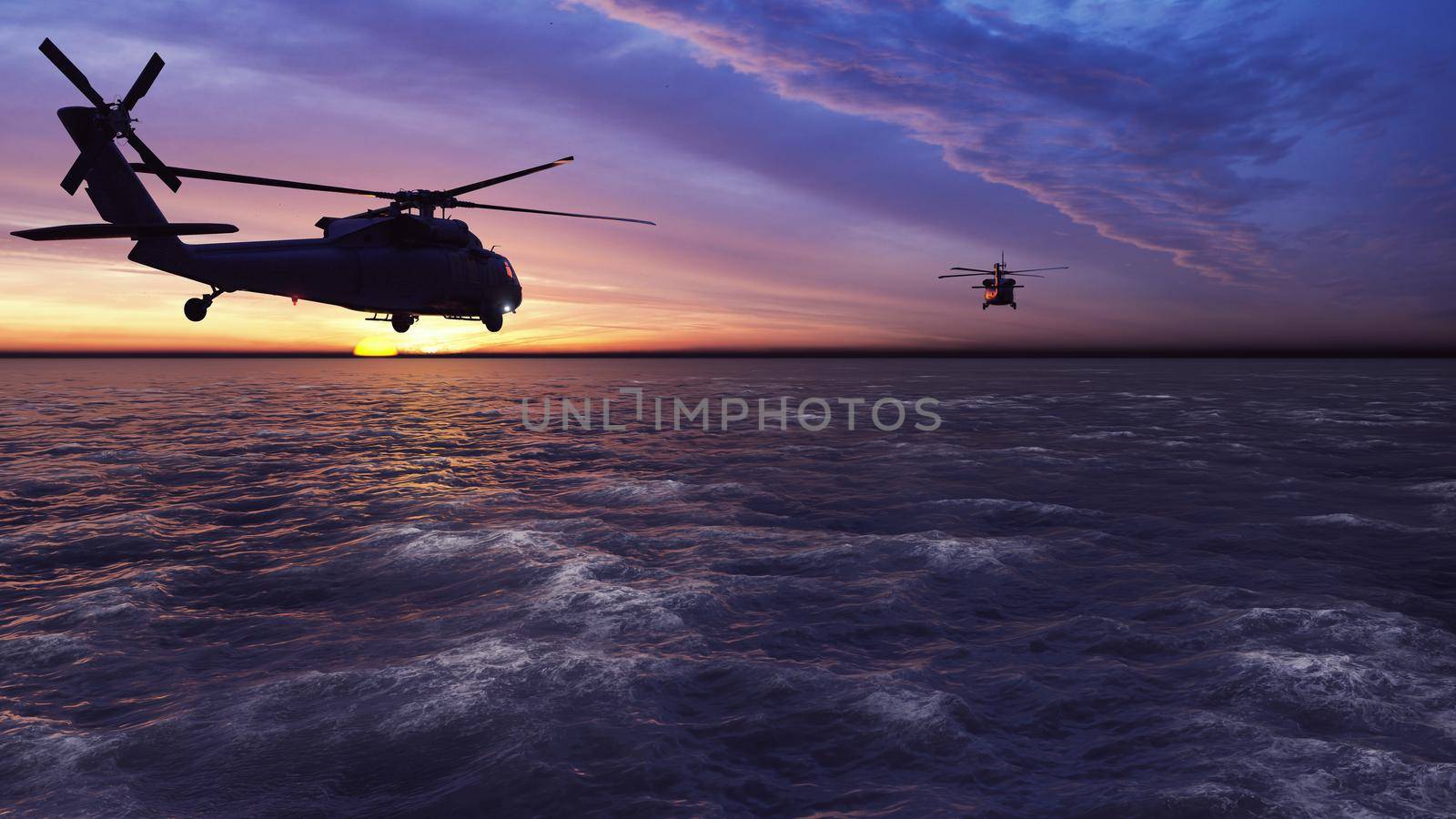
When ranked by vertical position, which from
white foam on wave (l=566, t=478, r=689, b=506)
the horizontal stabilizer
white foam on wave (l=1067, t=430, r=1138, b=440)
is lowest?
white foam on wave (l=566, t=478, r=689, b=506)

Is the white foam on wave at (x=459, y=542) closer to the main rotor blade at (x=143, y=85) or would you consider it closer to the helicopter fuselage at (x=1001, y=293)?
the main rotor blade at (x=143, y=85)

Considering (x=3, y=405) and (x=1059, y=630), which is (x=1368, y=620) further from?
(x=3, y=405)

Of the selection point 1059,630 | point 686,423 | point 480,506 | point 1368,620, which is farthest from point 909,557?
point 686,423

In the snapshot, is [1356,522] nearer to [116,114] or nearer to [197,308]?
[197,308]

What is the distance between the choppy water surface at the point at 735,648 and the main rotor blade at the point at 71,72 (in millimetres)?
13372

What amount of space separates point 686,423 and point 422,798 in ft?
181

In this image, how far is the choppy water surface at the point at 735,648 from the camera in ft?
28.4

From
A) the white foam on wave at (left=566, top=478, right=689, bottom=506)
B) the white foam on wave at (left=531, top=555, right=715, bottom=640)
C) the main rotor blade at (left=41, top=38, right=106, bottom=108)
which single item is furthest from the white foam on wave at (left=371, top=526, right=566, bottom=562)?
the main rotor blade at (left=41, top=38, right=106, bottom=108)

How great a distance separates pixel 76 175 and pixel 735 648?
24.7 m

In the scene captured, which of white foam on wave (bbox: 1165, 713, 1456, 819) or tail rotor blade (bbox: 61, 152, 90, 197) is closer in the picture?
white foam on wave (bbox: 1165, 713, 1456, 819)

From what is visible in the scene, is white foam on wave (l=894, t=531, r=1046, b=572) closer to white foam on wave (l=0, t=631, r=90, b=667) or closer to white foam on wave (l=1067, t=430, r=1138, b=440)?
white foam on wave (l=0, t=631, r=90, b=667)

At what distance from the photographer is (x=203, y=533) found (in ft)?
73.4

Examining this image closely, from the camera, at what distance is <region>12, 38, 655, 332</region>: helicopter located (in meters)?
22.0

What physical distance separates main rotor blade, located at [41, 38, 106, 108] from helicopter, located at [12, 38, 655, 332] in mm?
29
